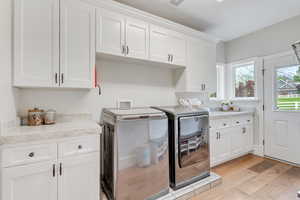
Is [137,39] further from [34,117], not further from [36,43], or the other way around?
[34,117]

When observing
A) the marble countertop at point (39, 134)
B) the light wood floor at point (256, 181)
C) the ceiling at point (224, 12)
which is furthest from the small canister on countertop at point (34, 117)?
the light wood floor at point (256, 181)

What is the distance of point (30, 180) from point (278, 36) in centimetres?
420

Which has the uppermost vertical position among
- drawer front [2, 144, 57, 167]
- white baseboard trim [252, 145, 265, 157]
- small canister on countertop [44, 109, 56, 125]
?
small canister on countertop [44, 109, 56, 125]

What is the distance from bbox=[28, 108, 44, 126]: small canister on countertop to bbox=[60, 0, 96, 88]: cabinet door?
42cm

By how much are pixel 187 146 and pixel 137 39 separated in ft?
5.23

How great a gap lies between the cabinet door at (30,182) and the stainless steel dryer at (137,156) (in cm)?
54

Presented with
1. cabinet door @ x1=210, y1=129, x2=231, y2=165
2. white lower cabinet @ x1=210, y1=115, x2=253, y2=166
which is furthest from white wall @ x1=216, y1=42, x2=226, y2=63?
cabinet door @ x1=210, y1=129, x2=231, y2=165

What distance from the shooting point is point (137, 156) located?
5.22 feet

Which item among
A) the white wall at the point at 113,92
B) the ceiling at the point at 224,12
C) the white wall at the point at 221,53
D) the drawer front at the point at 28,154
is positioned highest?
the ceiling at the point at 224,12

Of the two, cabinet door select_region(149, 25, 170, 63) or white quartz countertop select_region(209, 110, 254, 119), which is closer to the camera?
cabinet door select_region(149, 25, 170, 63)

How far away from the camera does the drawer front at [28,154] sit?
111 cm

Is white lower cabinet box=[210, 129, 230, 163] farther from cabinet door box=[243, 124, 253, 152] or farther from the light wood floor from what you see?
cabinet door box=[243, 124, 253, 152]

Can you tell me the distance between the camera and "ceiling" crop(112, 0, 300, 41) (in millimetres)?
2184

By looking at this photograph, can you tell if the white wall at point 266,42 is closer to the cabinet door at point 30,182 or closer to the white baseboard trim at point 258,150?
the white baseboard trim at point 258,150
